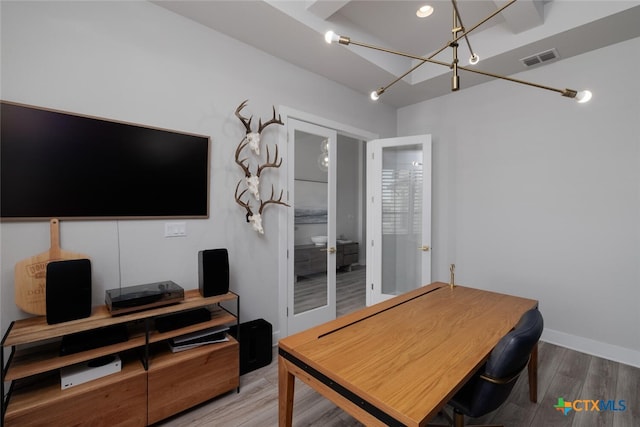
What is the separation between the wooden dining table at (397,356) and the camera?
1068 millimetres

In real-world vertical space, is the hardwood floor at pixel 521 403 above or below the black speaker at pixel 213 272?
below

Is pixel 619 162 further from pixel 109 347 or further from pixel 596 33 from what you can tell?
pixel 109 347

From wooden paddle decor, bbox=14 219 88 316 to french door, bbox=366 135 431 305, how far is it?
10.4 ft

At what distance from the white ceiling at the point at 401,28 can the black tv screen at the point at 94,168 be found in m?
1.04

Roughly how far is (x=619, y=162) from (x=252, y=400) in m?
3.81

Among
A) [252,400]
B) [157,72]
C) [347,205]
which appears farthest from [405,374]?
[347,205]

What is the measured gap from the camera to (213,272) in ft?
7.09

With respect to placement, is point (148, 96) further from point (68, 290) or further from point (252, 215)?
point (68, 290)

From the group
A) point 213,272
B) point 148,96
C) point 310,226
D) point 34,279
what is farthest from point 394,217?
point 34,279

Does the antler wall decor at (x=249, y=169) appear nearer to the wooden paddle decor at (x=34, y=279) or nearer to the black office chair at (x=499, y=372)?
the wooden paddle decor at (x=34, y=279)

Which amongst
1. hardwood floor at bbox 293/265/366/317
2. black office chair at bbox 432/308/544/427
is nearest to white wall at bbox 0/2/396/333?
hardwood floor at bbox 293/265/366/317

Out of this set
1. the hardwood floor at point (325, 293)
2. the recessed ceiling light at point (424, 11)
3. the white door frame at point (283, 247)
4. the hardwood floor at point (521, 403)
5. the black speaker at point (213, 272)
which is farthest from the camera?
the hardwood floor at point (325, 293)

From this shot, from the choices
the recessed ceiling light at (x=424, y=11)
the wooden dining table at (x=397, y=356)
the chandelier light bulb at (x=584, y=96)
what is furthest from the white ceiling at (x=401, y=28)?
the wooden dining table at (x=397, y=356)

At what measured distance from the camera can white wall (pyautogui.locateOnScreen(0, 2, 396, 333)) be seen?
175 centimetres
